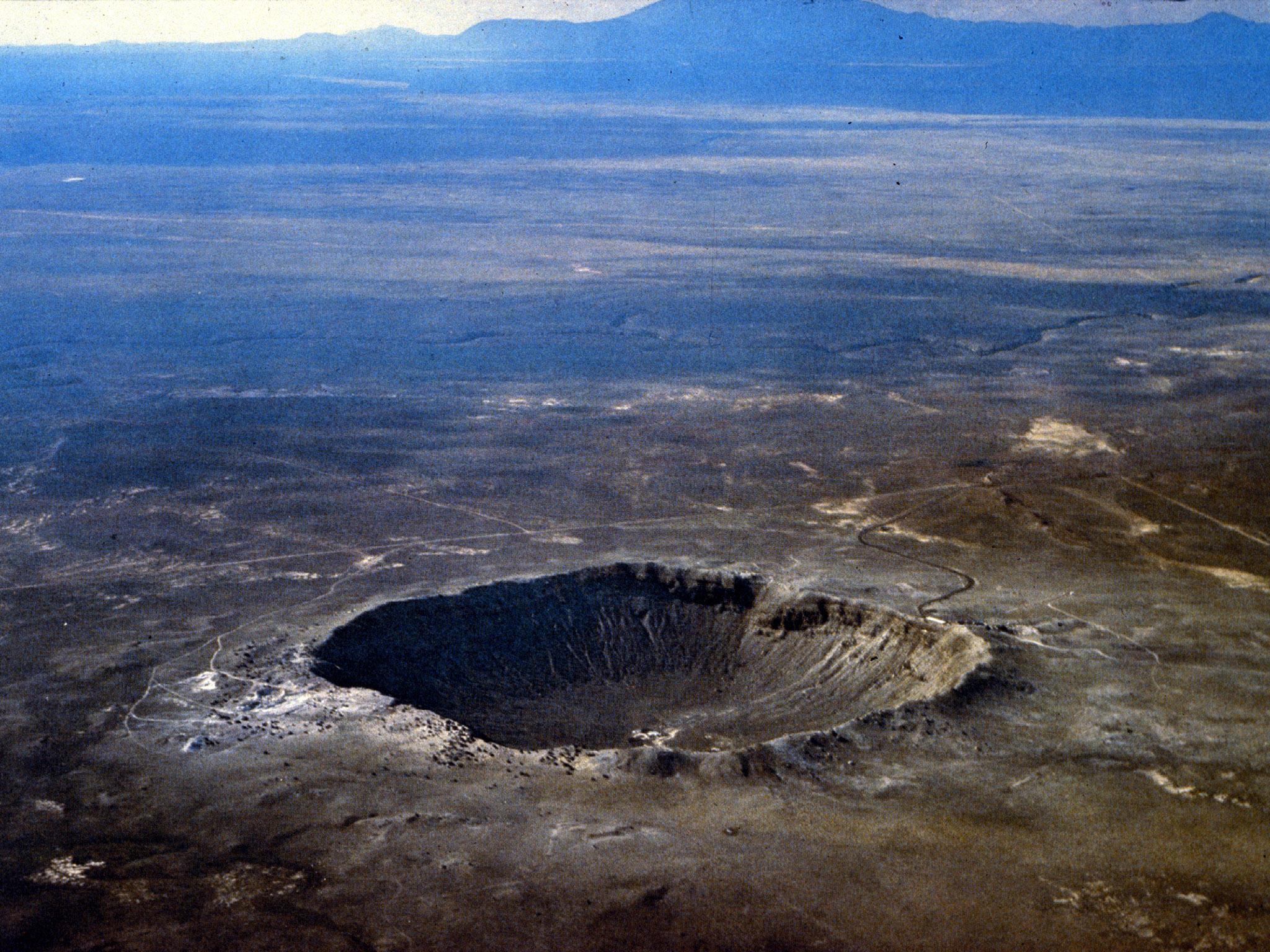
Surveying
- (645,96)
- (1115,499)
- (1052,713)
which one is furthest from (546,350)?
(645,96)

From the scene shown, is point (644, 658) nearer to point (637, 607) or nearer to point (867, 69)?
point (637, 607)

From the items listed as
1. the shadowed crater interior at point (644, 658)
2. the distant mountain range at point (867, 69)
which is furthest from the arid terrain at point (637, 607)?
the distant mountain range at point (867, 69)

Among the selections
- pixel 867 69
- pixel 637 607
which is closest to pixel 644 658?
pixel 637 607

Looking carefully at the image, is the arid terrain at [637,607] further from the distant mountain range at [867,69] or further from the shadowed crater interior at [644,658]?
the distant mountain range at [867,69]

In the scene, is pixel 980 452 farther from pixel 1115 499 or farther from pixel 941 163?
pixel 941 163

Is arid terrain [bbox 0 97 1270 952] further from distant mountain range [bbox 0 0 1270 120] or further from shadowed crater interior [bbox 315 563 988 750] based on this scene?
distant mountain range [bbox 0 0 1270 120]

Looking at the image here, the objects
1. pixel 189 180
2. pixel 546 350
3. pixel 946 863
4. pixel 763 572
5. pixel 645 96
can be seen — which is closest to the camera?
pixel 946 863

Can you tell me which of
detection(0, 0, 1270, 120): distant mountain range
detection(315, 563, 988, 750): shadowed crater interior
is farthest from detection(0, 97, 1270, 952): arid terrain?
detection(0, 0, 1270, 120): distant mountain range
